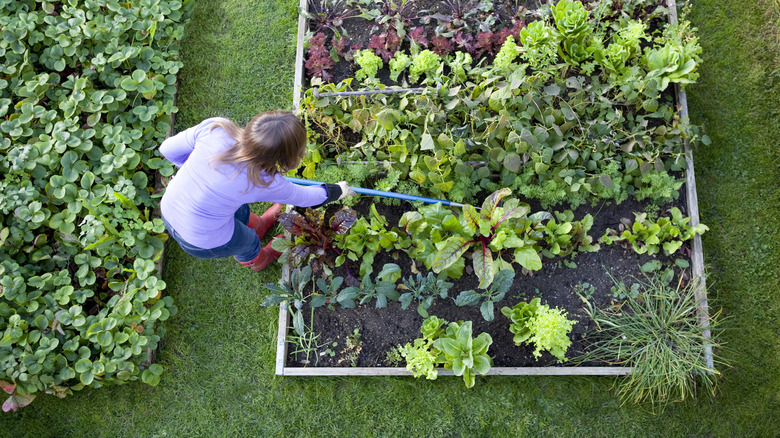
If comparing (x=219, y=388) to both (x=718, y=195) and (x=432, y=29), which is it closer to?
(x=432, y=29)

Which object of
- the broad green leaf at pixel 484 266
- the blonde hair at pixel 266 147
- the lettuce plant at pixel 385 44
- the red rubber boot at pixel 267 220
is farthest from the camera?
the lettuce plant at pixel 385 44

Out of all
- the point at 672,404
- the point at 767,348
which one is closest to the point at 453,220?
the point at 672,404

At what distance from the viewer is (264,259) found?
11.3 feet

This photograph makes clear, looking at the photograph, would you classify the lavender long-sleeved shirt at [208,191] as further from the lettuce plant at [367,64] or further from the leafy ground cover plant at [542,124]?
the lettuce plant at [367,64]

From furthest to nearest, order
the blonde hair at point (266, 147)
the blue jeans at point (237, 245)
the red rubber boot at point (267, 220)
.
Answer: the red rubber boot at point (267, 220) → the blue jeans at point (237, 245) → the blonde hair at point (266, 147)

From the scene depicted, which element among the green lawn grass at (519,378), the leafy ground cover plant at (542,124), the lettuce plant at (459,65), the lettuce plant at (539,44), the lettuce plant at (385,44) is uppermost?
the lettuce plant at (385,44)

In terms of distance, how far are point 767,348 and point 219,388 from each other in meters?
3.81

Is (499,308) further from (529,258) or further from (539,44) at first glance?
(539,44)

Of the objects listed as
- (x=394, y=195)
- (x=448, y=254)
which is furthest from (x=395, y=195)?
(x=448, y=254)

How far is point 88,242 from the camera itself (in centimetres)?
336

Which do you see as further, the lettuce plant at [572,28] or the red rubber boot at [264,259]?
the red rubber boot at [264,259]

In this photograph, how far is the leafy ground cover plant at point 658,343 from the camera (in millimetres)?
3061

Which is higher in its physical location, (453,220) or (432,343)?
(453,220)

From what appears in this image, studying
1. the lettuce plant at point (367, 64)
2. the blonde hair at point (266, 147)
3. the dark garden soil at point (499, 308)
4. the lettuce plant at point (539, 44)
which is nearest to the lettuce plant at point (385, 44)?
the lettuce plant at point (367, 64)
